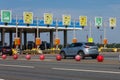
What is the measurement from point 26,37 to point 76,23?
20696mm

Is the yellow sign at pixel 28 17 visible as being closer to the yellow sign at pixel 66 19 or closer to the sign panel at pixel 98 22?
the yellow sign at pixel 66 19

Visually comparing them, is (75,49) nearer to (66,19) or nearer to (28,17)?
(28,17)

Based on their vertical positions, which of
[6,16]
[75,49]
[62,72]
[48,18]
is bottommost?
[62,72]

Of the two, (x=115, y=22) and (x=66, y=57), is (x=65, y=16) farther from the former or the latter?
(x=66, y=57)

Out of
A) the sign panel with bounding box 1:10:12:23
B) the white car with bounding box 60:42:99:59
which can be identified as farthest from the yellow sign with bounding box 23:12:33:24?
the white car with bounding box 60:42:99:59

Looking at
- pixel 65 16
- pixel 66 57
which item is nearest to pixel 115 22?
pixel 65 16

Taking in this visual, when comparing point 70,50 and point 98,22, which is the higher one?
point 98,22

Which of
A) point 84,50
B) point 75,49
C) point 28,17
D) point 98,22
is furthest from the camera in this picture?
point 98,22

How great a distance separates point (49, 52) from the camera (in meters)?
73.3

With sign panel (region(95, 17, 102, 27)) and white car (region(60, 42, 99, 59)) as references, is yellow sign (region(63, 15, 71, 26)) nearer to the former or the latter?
sign panel (region(95, 17, 102, 27))

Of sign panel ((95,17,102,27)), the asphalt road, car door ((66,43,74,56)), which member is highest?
sign panel ((95,17,102,27))

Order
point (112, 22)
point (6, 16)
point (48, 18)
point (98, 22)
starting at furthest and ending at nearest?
point (112, 22) → point (98, 22) → point (48, 18) → point (6, 16)

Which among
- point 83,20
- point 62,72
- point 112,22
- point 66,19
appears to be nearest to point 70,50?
point 62,72

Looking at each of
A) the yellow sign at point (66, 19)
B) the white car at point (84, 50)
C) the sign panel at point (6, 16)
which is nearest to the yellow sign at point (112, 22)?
the yellow sign at point (66, 19)
